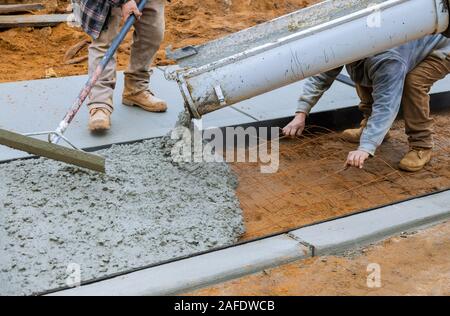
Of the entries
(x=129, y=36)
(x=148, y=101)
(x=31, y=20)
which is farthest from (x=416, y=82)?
(x=31, y=20)

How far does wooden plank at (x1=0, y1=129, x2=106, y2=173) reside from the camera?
10.9 feet

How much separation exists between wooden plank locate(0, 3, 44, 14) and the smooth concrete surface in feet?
17.6

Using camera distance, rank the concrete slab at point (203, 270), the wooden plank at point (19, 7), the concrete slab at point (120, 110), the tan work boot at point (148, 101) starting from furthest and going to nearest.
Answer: the wooden plank at point (19, 7)
the tan work boot at point (148, 101)
the concrete slab at point (120, 110)
the concrete slab at point (203, 270)

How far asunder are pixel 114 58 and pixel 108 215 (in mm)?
1447

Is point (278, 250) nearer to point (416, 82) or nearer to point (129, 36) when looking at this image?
point (416, 82)

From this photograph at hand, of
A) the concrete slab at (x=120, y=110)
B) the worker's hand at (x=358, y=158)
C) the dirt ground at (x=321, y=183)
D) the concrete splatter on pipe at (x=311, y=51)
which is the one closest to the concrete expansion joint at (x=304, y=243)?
the dirt ground at (x=321, y=183)

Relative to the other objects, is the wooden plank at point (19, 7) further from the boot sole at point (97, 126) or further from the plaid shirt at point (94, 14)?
the boot sole at point (97, 126)

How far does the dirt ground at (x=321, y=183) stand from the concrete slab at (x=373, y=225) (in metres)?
0.23

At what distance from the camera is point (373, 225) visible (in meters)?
3.29

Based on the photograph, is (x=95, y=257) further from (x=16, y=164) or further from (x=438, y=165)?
(x=438, y=165)

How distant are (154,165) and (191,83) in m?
0.63

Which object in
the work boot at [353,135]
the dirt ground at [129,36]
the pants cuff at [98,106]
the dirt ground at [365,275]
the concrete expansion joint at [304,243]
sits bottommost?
the dirt ground at [365,275]

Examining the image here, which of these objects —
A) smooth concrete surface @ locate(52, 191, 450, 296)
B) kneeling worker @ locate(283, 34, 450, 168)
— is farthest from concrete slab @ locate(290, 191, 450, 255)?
kneeling worker @ locate(283, 34, 450, 168)

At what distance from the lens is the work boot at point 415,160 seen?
4180 mm
